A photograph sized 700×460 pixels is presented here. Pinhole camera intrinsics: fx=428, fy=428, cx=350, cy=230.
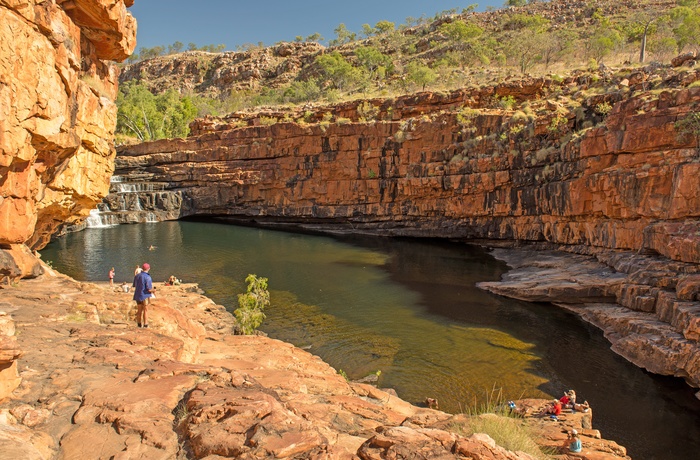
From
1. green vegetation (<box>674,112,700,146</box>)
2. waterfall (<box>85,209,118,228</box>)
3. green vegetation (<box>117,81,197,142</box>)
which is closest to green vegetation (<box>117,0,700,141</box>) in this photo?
green vegetation (<box>117,81,197,142</box>)

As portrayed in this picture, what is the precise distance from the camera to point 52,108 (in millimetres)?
11203

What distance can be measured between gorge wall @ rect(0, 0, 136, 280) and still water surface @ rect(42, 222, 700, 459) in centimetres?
914

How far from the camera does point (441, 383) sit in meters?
14.5

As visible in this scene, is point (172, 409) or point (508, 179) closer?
point (172, 409)

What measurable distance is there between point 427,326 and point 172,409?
15.1 meters

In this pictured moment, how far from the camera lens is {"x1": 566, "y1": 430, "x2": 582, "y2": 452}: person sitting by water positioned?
27.4ft

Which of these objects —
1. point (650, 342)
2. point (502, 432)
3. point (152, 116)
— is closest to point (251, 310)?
point (502, 432)

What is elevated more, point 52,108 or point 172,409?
point 52,108

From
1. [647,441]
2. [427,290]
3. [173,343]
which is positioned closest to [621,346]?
[647,441]

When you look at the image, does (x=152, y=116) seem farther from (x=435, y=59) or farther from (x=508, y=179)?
(x=508, y=179)

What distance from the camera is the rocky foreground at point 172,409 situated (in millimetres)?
→ 4910

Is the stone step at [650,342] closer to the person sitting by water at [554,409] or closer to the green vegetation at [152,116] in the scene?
the person sitting by water at [554,409]

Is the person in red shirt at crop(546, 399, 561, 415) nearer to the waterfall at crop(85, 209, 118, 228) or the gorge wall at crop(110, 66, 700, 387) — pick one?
the gorge wall at crop(110, 66, 700, 387)

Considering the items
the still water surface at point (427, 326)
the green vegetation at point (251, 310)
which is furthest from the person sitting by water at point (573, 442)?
the green vegetation at point (251, 310)
